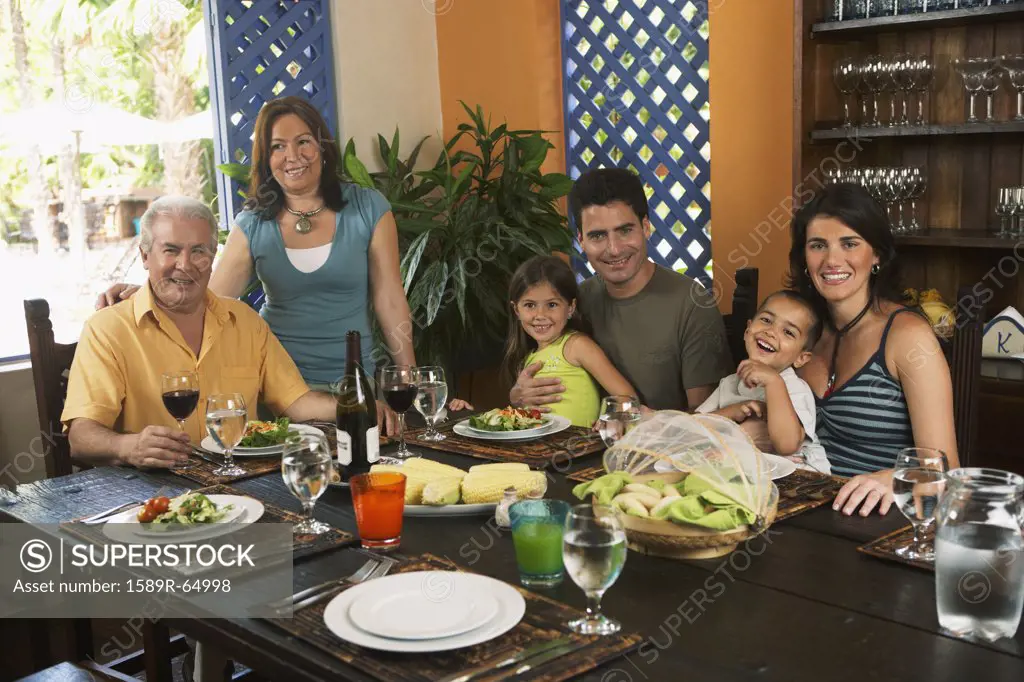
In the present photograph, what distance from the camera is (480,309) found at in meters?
4.18

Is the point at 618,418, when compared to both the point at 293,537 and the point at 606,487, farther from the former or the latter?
the point at 293,537

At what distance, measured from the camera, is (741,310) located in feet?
9.57

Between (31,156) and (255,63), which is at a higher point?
(255,63)

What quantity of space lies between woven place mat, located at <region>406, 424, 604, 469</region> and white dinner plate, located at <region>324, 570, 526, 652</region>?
659mm

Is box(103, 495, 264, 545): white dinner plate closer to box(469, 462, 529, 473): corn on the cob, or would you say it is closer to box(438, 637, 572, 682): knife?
box(469, 462, 529, 473): corn on the cob

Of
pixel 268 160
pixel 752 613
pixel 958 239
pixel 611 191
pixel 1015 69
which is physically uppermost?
pixel 1015 69

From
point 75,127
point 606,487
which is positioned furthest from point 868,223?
point 75,127

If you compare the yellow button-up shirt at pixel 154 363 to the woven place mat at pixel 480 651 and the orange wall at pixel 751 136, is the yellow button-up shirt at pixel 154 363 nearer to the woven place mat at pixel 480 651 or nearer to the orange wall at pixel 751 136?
the woven place mat at pixel 480 651

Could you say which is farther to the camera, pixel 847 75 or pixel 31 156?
pixel 31 156

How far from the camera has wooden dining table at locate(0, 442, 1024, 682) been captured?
3.79 feet

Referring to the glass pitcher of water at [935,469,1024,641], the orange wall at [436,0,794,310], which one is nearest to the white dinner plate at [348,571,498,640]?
the glass pitcher of water at [935,469,1024,641]

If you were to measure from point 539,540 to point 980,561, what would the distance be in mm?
540

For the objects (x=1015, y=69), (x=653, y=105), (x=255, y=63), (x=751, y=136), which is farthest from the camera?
(x=255, y=63)

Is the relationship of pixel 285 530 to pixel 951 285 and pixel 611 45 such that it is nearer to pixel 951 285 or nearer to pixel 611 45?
pixel 951 285
